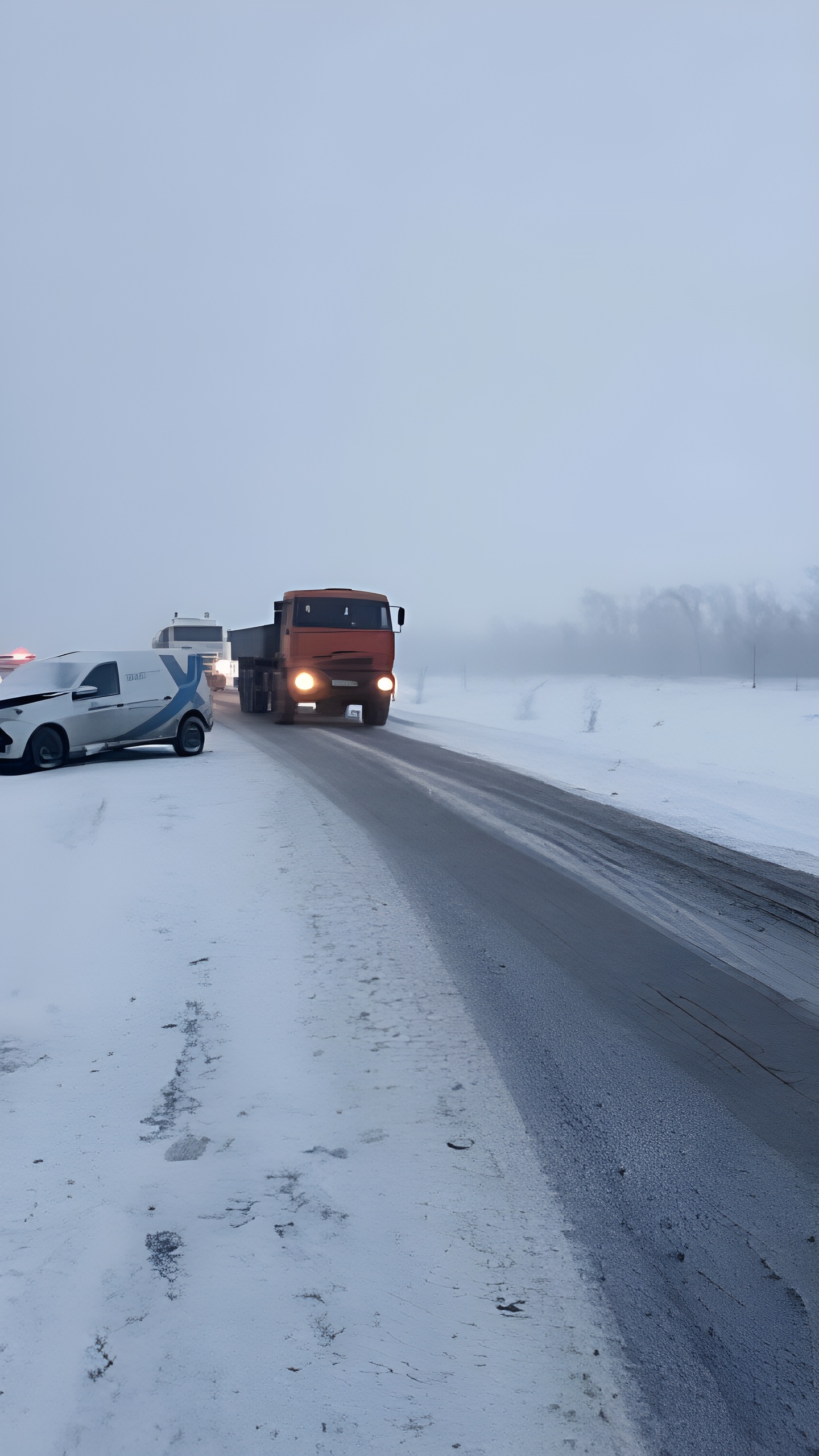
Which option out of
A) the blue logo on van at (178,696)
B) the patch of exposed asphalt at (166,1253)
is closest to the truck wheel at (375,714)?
the blue logo on van at (178,696)

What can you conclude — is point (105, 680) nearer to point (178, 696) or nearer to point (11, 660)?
point (178, 696)

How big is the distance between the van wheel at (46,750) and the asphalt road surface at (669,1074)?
5.21 m

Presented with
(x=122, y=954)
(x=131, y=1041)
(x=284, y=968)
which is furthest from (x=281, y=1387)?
(x=122, y=954)

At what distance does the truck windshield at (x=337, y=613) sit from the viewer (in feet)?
58.1

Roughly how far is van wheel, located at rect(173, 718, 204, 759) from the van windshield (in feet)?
5.95

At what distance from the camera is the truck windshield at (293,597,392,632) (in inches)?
697

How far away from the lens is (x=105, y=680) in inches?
473

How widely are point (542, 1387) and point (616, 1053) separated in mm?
1906

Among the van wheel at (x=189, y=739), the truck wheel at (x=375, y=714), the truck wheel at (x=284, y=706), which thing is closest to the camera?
the van wheel at (x=189, y=739)

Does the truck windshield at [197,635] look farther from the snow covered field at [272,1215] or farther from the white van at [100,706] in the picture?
the snow covered field at [272,1215]

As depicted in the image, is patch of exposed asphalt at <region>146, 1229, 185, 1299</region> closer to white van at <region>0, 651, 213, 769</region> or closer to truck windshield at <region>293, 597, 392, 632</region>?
white van at <region>0, 651, 213, 769</region>

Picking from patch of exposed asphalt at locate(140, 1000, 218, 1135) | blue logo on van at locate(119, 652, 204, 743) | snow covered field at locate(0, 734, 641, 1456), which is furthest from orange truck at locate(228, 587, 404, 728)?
patch of exposed asphalt at locate(140, 1000, 218, 1135)

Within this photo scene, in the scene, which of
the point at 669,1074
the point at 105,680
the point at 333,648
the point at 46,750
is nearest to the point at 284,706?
the point at 333,648

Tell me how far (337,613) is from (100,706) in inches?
271
